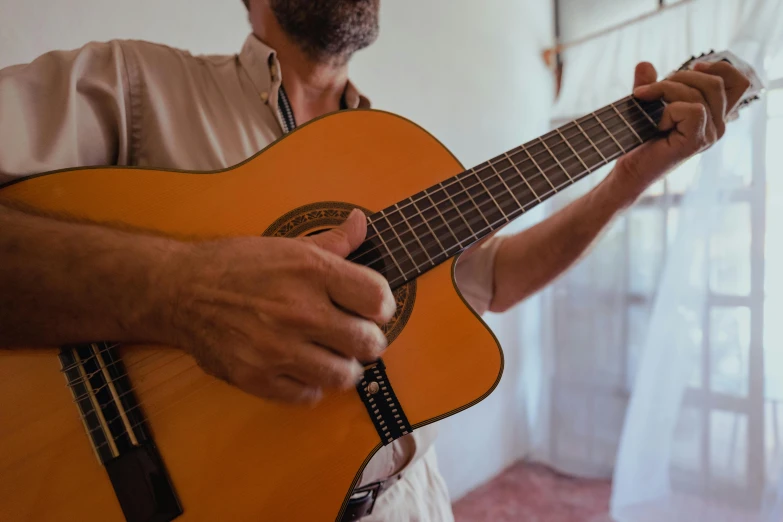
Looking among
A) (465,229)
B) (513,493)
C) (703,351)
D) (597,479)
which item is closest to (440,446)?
(513,493)

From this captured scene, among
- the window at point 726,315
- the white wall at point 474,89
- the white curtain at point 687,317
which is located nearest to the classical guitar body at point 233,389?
the white wall at point 474,89

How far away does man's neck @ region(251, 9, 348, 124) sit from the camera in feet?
3.01

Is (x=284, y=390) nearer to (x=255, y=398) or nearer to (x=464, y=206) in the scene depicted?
(x=255, y=398)

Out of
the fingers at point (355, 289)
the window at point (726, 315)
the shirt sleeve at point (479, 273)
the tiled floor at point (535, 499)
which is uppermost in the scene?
the fingers at point (355, 289)

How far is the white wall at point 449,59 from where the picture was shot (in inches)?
40.9

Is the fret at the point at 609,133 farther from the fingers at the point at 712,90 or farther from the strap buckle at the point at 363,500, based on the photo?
the strap buckle at the point at 363,500

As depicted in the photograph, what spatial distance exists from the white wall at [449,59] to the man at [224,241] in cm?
45

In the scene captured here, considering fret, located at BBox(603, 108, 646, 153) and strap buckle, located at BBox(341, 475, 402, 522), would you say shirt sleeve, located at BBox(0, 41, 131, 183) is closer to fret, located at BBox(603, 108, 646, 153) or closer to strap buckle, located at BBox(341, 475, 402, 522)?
strap buckle, located at BBox(341, 475, 402, 522)

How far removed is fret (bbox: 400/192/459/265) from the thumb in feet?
0.31

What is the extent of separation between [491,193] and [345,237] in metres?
0.26

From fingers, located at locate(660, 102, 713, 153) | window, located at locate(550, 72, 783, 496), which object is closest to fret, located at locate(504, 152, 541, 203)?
fingers, located at locate(660, 102, 713, 153)

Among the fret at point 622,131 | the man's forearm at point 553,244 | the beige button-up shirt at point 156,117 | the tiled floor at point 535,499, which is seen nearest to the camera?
the beige button-up shirt at point 156,117

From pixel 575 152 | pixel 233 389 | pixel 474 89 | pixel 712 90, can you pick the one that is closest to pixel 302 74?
pixel 575 152

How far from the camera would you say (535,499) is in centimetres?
222
